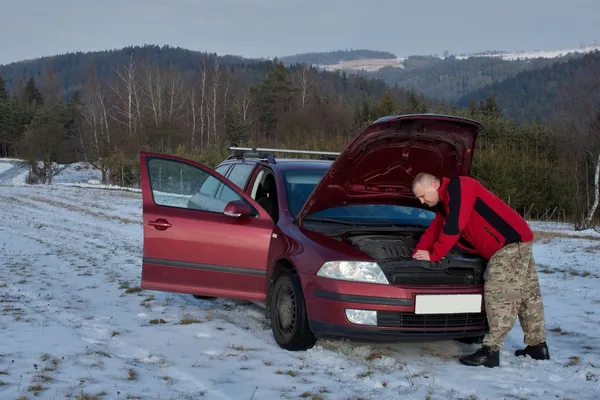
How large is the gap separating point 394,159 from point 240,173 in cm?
Result: 215

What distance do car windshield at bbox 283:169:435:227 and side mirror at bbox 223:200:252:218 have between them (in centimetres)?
39

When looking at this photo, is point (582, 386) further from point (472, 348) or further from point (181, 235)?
point (181, 235)

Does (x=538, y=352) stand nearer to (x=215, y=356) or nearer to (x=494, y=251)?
(x=494, y=251)

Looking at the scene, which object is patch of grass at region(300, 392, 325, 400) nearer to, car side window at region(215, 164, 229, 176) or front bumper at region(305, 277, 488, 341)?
front bumper at region(305, 277, 488, 341)

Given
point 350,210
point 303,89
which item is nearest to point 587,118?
point 350,210

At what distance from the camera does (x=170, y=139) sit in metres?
45.7

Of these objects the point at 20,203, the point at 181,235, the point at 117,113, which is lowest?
the point at 20,203

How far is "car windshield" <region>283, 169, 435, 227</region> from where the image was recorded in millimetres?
5542

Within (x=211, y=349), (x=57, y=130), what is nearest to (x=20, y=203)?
(x=211, y=349)

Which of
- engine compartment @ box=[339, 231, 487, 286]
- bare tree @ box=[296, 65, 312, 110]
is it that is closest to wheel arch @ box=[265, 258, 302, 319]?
engine compartment @ box=[339, 231, 487, 286]

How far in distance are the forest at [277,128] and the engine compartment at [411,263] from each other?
9526 mm

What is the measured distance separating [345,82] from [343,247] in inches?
5390

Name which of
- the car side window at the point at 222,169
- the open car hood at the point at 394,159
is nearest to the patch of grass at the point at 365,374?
the open car hood at the point at 394,159

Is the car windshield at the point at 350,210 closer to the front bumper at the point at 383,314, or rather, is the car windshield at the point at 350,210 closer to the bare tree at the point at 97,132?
the front bumper at the point at 383,314
